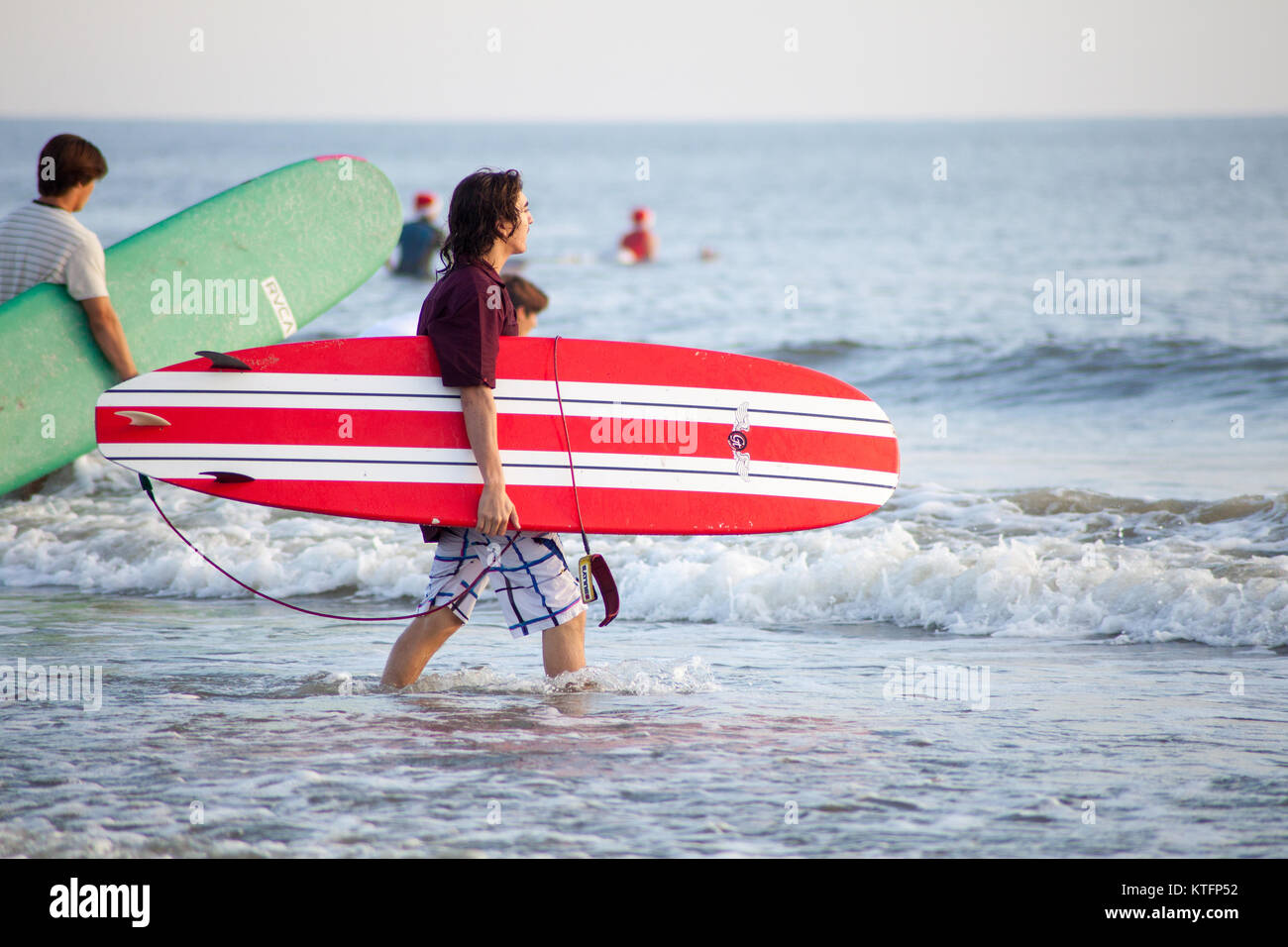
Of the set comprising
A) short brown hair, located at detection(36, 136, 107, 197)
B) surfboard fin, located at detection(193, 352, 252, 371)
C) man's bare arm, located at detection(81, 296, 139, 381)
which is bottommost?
surfboard fin, located at detection(193, 352, 252, 371)

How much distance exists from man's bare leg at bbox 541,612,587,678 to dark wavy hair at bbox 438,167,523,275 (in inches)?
35.5

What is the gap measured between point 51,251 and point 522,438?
168cm

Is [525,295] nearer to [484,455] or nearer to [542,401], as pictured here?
[542,401]

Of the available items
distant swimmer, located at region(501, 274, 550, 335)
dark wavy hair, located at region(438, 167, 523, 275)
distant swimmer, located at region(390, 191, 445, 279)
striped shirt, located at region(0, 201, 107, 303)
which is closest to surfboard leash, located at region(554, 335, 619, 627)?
distant swimmer, located at region(501, 274, 550, 335)

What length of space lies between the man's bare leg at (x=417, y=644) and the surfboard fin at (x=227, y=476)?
1.97ft

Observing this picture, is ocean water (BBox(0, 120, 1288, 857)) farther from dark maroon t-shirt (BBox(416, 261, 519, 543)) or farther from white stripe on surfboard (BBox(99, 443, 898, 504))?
dark maroon t-shirt (BBox(416, 261, 519, 543))

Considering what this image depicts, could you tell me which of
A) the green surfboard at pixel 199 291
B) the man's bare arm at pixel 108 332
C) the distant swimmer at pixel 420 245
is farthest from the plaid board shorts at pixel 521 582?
the distant swimmer at pixel 420 245

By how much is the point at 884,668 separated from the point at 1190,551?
6.18 feet

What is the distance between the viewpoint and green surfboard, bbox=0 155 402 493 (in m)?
4.12

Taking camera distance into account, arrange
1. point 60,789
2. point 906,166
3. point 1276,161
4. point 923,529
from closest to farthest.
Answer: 1. point 60,789
2. point 923,529
3. point 1276,161
4. point 906,166

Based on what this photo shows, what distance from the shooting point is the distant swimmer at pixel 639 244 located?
18672 millimetres
